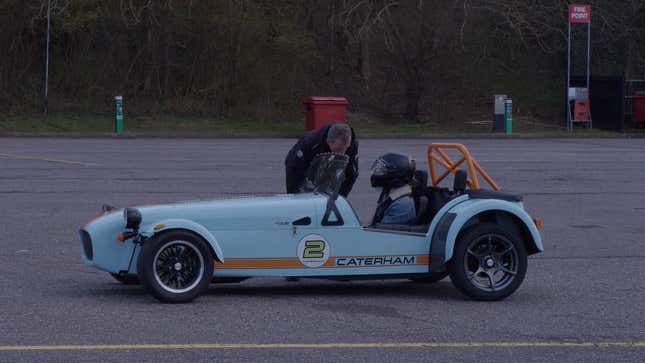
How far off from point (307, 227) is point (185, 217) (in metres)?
0.90

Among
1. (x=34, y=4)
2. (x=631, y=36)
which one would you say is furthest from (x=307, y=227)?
(x=631, y=36)

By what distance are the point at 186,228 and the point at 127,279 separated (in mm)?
861

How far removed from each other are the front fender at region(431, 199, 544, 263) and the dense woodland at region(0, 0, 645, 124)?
88.6 feet

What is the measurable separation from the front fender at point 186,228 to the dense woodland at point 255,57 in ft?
89.1

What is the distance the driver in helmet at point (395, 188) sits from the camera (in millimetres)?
8500

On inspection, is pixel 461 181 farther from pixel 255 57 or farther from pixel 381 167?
pixel 255 57

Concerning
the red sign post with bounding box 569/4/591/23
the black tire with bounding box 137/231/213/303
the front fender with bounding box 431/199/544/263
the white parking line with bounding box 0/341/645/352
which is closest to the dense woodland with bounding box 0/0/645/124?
the red sign post with bounding box 569/4/591/23

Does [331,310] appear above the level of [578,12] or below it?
below

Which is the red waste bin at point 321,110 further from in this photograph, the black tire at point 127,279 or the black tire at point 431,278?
the black tire at point 127,279

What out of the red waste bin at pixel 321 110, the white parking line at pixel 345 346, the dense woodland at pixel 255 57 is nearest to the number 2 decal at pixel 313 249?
the white parking line at pixel 345 346

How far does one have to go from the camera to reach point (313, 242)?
8078 millimetres

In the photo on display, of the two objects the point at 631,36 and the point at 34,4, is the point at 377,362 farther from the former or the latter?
the point at 631,36

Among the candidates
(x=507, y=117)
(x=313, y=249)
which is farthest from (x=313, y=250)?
(x=507, y=117)

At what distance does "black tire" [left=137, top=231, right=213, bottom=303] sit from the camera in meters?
7.78
